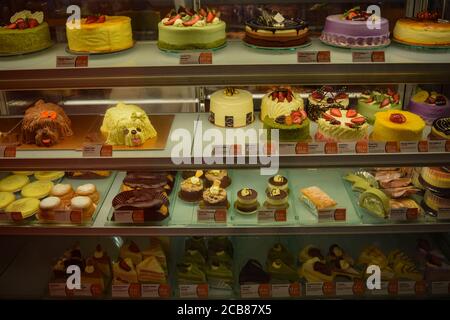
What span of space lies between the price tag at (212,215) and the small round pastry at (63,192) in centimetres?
89

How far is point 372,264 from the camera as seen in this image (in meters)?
3.43

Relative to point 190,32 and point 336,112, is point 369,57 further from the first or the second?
point 190,32

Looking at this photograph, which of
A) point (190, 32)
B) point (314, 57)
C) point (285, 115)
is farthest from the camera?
point (285, 115)

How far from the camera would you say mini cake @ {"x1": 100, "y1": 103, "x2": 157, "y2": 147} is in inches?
118

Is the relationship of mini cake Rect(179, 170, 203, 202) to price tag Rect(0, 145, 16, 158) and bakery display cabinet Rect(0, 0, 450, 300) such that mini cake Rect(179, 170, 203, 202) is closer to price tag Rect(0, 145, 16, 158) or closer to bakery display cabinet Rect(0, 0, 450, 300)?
bakery display cabinet Rect(0, 0, 450, 300)

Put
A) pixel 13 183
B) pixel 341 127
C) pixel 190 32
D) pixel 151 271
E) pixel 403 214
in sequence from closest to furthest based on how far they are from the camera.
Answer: pixel 190 32 → pixel 341 127 → pixel 403 214 → pixel 151 271 → pixel 13 183

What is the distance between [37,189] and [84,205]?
460 millimetres

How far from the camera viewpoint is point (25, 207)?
326 cm

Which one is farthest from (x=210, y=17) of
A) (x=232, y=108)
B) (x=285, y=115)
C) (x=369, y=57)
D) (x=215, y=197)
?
(x=215, y=197)

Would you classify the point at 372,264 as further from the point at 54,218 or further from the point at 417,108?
the point at 54,218

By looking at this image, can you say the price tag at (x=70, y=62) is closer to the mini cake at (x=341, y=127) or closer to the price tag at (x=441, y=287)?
the mini cake at (x=341, y=127)

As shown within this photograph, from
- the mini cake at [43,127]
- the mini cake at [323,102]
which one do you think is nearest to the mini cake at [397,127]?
the mini cake at [323,102]

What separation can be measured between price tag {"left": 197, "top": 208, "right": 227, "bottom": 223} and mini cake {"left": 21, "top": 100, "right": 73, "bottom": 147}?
975 millimetres

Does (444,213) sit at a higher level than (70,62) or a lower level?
A: lower
